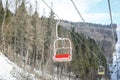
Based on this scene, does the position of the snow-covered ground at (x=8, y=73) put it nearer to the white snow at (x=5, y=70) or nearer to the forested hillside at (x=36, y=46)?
the white snow at (x=5, y=70)

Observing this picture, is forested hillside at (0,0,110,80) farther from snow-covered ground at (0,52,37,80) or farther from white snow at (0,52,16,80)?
snow-covered ground at (0,52,37,80)

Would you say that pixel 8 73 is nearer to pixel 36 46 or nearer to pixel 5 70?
pixel 5 70

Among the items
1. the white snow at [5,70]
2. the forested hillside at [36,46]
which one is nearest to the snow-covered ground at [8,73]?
the white snow at [5,70]

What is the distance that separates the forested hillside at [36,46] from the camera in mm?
48875

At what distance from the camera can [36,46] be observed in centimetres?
5938

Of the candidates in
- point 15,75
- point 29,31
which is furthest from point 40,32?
point 15,75

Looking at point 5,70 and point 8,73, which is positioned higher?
point 5,70

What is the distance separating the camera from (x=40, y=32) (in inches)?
2259

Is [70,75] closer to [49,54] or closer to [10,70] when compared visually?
[49,54]

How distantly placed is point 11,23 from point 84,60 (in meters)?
28.8

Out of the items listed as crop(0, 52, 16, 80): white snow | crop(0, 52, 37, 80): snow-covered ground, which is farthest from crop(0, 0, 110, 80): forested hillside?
crop(0, 52, 37, 80): snow-covered ground

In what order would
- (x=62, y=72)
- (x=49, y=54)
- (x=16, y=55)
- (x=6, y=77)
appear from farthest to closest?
(x=62, y=72), (x=49, y=54), (x=16, y=55), (x=6, y=77)

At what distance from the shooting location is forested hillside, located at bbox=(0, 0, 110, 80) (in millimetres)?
48875

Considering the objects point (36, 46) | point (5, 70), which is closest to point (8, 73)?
point (5, 70)
